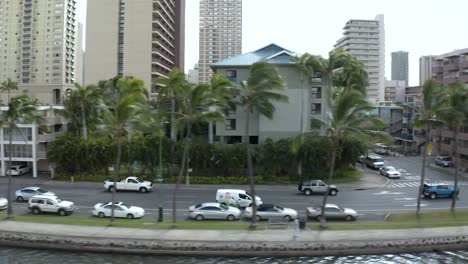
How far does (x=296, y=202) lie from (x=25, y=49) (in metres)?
143

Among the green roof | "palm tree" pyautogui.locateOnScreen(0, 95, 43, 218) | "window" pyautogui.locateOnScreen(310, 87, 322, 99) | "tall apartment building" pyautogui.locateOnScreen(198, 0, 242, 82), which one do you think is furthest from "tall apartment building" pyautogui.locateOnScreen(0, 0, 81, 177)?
"palm tree" pyautogui.locateOnScreen(0, 95, 43, 218)

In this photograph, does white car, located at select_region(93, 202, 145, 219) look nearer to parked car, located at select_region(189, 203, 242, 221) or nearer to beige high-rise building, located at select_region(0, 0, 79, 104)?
parked car, located at select_region(189, 203, 242, 221)

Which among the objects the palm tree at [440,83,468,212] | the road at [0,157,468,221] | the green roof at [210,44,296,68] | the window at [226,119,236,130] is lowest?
the road at [0,157,468,221]

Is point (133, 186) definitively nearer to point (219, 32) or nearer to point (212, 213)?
point (212, 213)

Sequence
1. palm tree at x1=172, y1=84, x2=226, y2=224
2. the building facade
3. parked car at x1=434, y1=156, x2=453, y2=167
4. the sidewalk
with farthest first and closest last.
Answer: parked car at x1=434, y1=156, x2=453, y2=167 → the building facade → palm tree at x1=172, y1=84, x2=226, y2=224 → the sidewalk

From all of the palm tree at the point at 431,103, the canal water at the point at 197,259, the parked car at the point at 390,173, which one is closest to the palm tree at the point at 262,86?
the canal water at the point at 197,259

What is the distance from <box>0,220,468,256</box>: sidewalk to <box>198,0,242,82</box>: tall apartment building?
167140 millimetres

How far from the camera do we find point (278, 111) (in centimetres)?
6400

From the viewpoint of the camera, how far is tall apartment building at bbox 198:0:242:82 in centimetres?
19500

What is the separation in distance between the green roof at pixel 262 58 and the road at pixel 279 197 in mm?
17544

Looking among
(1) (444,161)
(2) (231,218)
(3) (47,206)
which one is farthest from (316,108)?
(3) (47,206)

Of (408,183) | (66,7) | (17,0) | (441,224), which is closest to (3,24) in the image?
(17,0)

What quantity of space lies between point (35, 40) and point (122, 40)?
2666 inches

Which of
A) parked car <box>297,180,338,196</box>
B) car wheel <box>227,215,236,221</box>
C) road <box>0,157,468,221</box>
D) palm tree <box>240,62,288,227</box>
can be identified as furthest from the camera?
parked car <box>297,180,338,196</box>
